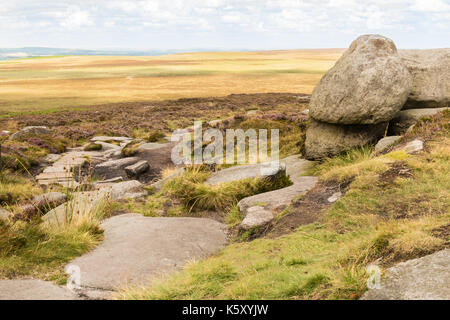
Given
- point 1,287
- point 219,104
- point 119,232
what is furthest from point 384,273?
point 219,104

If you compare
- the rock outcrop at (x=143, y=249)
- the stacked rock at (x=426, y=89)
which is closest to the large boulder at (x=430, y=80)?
the stacked rock at (x=426, y=89)

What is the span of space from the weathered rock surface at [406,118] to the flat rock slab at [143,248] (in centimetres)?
839

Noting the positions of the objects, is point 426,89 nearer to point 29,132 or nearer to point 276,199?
point 276,199

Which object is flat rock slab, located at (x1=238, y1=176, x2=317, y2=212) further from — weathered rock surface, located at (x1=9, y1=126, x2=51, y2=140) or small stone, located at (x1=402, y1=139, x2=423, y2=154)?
weathered rock surface, located at (x1=9, y1=126, x2=51, y2=140)

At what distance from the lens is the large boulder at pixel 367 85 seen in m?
12.8

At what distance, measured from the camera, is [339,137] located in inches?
554

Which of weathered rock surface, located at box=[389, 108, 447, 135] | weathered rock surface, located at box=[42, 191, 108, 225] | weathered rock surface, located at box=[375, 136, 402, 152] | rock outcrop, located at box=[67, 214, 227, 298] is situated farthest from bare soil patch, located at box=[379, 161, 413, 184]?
weathered rock surface, located at box=[42, 191, 108, 225]

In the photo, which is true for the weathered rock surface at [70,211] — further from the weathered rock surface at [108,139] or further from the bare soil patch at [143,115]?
the bare soil patch at [143,115]

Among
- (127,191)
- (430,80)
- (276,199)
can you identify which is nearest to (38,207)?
(127,191)

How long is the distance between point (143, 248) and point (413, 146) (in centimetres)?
769

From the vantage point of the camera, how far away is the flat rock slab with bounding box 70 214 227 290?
6539mm

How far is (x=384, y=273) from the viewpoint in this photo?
4.34 meters

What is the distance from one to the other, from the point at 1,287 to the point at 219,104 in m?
43.1

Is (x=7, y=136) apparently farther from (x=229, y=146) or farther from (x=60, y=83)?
(x=60, y=83)
